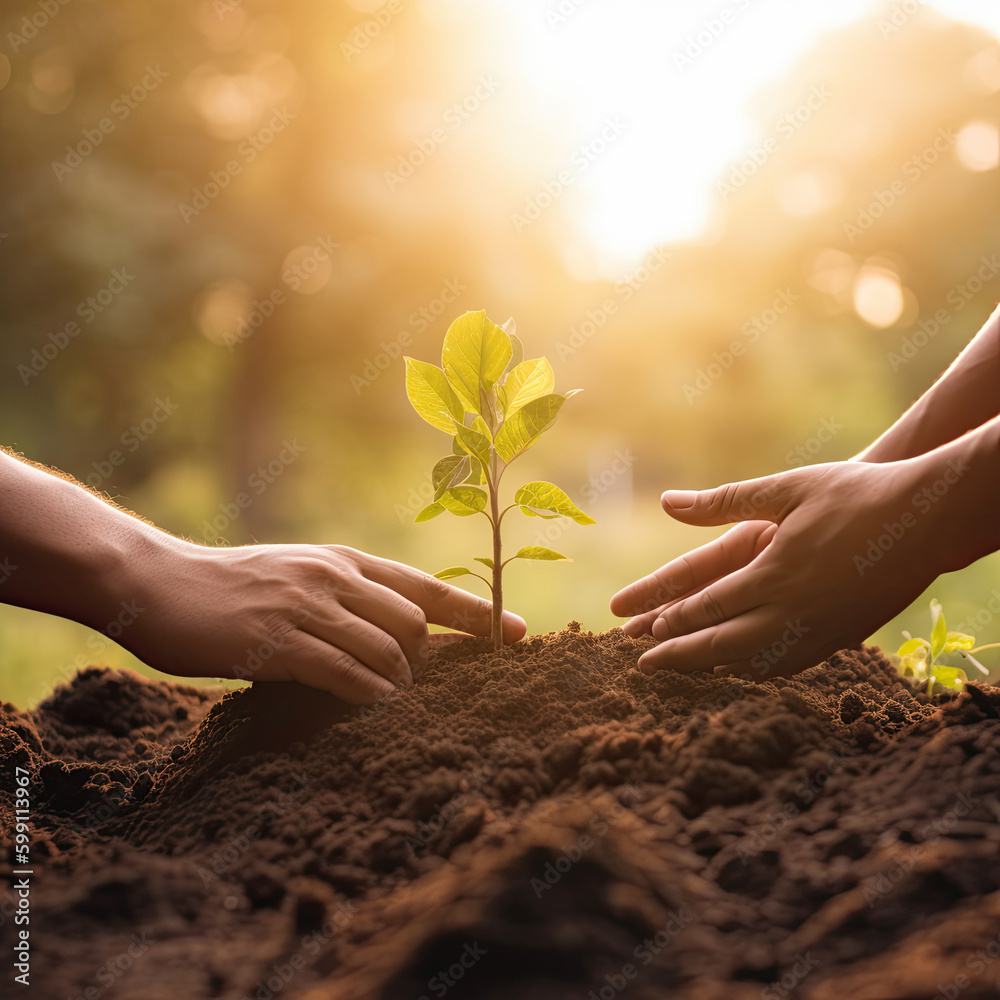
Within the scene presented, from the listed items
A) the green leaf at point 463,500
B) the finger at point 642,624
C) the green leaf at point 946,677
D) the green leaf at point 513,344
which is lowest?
the green leaf at point 946,677

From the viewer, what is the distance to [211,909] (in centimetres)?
82

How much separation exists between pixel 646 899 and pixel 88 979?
0.60 meters

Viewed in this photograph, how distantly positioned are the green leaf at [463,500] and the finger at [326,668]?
1.16ft

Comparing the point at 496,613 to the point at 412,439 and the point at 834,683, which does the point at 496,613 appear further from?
the point at 412,439

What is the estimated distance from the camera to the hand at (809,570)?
1.13m

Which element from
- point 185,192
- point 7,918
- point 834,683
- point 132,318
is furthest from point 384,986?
point 185,192

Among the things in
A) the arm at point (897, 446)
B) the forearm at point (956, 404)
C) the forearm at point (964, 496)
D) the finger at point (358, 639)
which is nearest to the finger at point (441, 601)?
the finger at point (358, 639)

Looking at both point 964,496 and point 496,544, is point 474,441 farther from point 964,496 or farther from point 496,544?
point 964,496

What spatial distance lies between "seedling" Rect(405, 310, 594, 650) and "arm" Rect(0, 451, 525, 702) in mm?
216

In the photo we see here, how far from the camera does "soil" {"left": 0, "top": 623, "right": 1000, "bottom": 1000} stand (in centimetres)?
66

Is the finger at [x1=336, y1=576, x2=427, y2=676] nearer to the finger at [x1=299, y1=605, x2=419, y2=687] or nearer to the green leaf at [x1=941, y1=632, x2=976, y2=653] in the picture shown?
the finger at [x1=299, y1=605, x2=419, y2=687]

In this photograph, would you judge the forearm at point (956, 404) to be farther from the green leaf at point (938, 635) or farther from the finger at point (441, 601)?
the finger at point (441, 601)

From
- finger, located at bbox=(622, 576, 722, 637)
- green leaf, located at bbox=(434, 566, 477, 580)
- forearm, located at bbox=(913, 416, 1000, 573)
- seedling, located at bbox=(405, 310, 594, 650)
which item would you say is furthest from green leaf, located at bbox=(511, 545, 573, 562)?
forearm, located at bbox=(913, 416, 1000, 573)

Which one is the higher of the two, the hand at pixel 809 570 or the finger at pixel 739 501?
the finger at pixel 739 501
